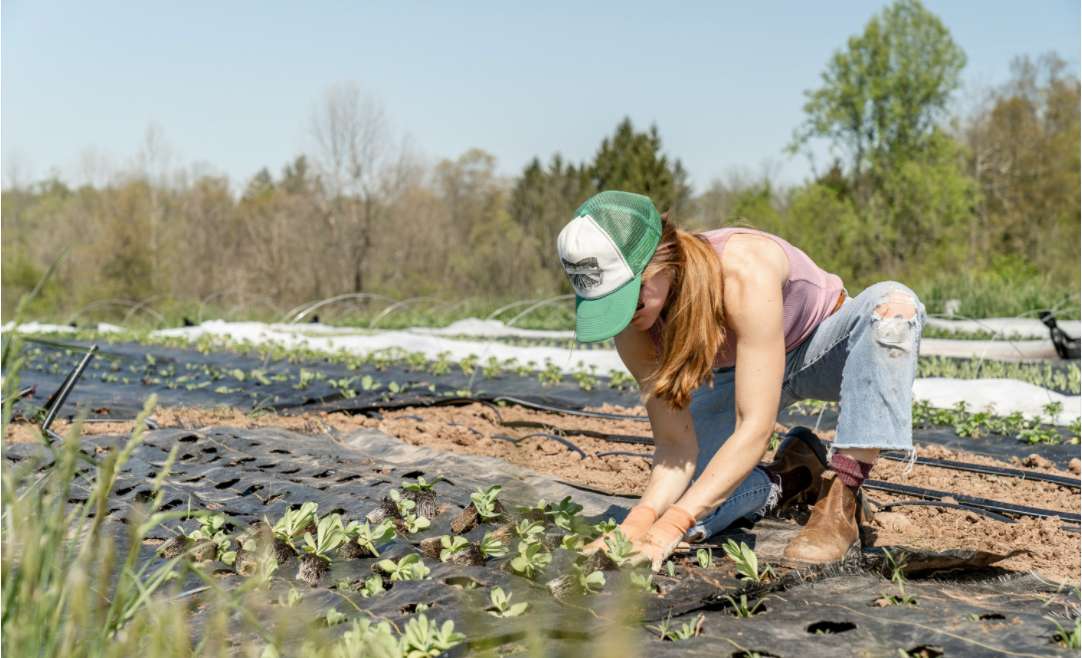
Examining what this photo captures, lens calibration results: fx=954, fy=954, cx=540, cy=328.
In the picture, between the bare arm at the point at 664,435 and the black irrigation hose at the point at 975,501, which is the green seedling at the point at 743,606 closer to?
the bare arm at the point at 664,435

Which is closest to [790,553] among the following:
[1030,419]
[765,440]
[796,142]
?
[765,440]

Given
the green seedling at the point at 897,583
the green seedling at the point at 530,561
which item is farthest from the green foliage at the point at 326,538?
the green seedling at the point at 897,583

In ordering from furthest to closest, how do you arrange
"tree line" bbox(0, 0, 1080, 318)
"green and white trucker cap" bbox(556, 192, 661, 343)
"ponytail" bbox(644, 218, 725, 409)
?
"tree line" bbox(0, 0, 1080, 318) < "ponytail" bbox(644, 218, 725, 409) < "green and white trucker cap" bbox(556, 192, 661, 343)

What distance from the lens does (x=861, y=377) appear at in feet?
8.42

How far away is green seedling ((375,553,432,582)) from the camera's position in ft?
7.35

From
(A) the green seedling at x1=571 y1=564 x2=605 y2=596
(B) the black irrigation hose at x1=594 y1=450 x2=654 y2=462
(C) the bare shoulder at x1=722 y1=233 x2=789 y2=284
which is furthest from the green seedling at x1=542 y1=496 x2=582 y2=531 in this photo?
(B) the black irrigation hose at x1=594 y1=450 x2=654 y2=462

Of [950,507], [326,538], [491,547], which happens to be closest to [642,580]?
[491,547]

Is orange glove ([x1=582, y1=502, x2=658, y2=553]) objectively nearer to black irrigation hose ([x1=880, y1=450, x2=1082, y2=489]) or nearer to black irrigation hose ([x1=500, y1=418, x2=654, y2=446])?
black irrigation hose ([x1=880, y1=450, x2=1082, y2=489])

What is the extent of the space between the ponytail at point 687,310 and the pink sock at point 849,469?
493 mm

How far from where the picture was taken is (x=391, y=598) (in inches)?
86.4

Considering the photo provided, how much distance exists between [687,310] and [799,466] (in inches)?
35.6

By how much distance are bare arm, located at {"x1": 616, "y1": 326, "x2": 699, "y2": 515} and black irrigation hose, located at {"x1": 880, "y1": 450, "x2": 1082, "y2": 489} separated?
161cm

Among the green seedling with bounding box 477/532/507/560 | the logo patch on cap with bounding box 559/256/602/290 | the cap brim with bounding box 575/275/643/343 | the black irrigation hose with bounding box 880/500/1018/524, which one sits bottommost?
the black irrigation hose with bounding box 880/500/1018/524

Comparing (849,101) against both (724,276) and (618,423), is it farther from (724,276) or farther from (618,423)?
(724,276)
